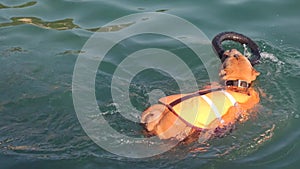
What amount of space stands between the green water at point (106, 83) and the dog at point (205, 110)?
208 millimetres

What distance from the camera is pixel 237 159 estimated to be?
15.0 feet

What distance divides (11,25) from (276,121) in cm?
407

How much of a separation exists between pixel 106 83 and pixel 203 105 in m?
1.74

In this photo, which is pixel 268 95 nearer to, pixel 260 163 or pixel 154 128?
pixel 260 163

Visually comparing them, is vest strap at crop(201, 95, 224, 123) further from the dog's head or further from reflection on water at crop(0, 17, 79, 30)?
reflection on water at crop(0, 17, 79, 30)

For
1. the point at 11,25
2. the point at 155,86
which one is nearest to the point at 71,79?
the point at 155,86

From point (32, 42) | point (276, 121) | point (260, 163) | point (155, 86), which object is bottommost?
point (260, 163)

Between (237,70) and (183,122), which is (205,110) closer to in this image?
(183,122)

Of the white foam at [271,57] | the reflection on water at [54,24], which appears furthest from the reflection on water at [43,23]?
the white foam at [271,57]

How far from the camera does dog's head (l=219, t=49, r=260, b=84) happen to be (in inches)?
186

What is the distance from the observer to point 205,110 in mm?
4383

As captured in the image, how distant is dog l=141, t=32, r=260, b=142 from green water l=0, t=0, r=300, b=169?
208 millimetres

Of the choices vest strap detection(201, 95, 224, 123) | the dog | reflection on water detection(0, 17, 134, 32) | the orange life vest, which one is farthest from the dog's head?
reflection on water detection(0, 17, 134, 32)

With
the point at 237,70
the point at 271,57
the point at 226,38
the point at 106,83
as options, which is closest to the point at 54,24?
the point at 106,83
